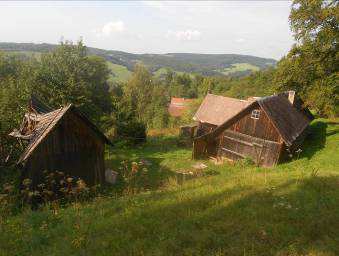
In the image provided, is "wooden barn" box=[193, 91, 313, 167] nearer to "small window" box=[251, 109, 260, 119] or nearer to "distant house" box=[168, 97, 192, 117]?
"small window" box=[251, 109, 260, 119]

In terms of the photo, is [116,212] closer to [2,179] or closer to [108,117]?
[2,179]

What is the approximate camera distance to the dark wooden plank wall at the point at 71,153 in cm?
1562

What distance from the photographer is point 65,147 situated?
16531 millimetres

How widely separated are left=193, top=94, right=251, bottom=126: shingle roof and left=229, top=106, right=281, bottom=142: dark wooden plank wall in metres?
9.88

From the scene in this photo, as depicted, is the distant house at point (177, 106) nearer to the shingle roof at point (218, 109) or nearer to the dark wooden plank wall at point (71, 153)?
the shingle roof at point (218, 109)

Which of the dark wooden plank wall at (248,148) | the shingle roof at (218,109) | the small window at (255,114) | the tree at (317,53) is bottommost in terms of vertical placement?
the dark wooden plank wall at (248,148)

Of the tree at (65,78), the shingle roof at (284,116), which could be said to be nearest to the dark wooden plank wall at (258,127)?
the shingle roof at (284,116)

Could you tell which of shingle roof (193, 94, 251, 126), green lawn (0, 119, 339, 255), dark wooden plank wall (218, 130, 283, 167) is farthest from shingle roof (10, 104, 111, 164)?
shingle roof (193, 94, 251, 126)

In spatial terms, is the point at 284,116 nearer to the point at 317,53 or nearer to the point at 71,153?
the point at 317,53

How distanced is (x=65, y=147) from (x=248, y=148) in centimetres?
1548

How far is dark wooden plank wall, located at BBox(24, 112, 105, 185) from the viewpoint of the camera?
15.6 m

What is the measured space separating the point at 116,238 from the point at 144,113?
184 ft

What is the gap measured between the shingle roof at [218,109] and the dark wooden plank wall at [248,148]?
9.19 metres

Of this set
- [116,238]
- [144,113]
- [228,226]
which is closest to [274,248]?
[228,226]
